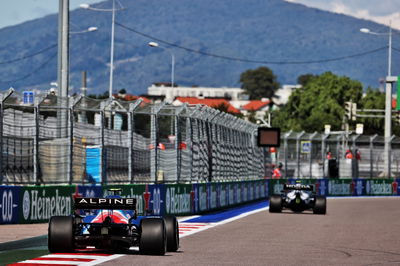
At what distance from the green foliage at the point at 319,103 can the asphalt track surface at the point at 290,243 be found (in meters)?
89.9

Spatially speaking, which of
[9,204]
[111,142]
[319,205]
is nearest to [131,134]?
[111,142]

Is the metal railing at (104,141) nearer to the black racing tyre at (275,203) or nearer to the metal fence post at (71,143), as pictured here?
the metal fence post at (71,143)

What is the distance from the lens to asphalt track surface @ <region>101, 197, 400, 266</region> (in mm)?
15773

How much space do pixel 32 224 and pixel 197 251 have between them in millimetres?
6008

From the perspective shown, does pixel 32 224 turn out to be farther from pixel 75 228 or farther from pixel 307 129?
pixel 307 129

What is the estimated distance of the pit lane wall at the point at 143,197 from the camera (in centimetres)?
2212

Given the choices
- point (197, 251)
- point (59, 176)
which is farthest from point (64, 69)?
point (197, 251)

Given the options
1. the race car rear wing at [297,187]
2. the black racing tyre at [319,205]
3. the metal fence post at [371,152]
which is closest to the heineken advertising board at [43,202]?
the race car rear wing at [297,187]

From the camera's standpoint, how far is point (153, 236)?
51.1 feet

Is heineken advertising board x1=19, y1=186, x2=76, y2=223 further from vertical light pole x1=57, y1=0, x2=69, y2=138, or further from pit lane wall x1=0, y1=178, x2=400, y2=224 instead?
vertical light pole x1=57, y1=0, x2=69, y2=138

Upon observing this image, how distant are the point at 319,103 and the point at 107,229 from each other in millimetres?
111266

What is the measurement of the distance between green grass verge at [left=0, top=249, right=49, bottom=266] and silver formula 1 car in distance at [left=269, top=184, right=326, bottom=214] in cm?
1605

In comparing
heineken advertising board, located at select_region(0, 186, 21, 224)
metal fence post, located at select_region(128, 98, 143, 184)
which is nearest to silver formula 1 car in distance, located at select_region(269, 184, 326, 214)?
metal fence post, located at select_region(128, 98, 143, 184)

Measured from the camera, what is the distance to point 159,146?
92.8 feet
